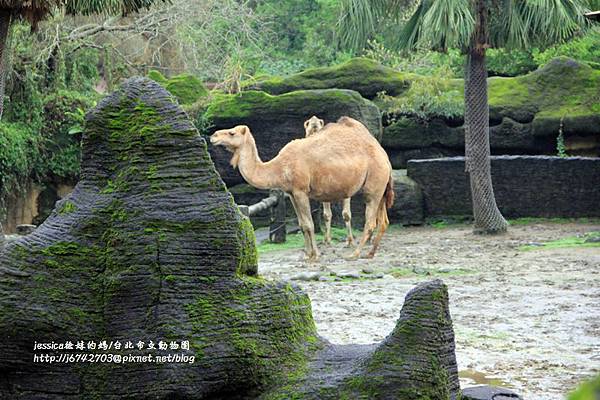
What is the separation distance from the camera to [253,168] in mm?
15617

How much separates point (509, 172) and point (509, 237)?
3.04 m

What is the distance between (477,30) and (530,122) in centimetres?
506

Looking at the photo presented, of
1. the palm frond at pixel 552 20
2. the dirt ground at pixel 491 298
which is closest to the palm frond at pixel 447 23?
the palm frond at pixel 552 20

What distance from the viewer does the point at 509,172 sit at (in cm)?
2097

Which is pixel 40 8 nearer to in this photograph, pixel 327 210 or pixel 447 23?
pixel 327 210

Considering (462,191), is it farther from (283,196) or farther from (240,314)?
(240,314)

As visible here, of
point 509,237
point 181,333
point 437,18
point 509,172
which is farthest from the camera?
point 509,172

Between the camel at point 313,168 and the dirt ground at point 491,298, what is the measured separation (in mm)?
963

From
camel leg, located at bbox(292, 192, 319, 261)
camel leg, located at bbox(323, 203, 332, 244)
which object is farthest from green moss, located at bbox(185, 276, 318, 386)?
camel leg, located at bbox(323, 203, 332, 244)

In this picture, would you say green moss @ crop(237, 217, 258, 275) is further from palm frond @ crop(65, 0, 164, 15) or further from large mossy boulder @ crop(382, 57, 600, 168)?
large mossy boulder @ crop(382, 57, 600, 168)

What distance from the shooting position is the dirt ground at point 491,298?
7219mm

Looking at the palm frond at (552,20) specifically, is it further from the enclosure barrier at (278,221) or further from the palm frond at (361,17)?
the enclosure barrier at (278,221)

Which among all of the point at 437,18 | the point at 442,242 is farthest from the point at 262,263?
the point at 437,18

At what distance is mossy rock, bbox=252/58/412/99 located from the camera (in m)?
23.5
